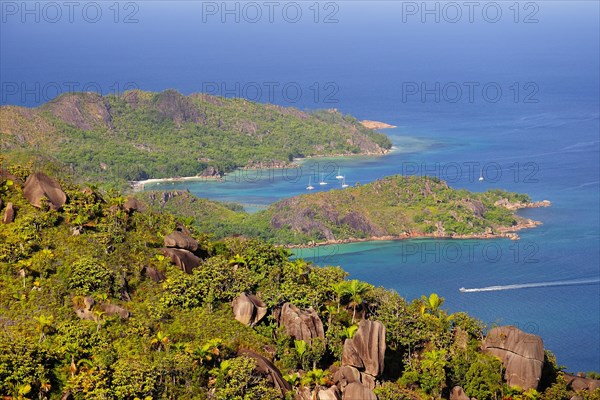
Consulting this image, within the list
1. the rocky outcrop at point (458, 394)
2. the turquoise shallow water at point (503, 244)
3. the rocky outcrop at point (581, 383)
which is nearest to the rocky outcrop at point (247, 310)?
the rocky outcrop at point (458, 394)

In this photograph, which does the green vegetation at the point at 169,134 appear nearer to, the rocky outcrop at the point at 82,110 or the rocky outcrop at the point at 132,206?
the rocky outcrop at the point at 82,110

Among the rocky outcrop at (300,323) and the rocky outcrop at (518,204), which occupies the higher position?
the rocky outcrop at (300,323)

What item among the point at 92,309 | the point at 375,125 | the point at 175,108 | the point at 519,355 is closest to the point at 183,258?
the point at 92,309

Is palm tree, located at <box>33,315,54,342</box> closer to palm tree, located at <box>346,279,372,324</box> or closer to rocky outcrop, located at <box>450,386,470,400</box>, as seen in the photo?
palm tree, located at <box>346,279,372,324</box>

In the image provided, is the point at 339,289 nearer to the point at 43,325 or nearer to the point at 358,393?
the point at 358,393

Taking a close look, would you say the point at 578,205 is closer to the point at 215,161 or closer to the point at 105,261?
the point at 215,161
